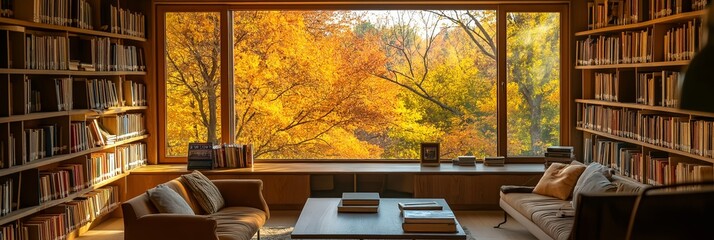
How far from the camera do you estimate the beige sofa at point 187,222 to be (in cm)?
512

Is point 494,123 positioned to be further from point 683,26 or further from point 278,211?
point 683,26

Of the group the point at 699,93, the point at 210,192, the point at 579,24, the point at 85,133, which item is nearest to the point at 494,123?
the point at 579,24

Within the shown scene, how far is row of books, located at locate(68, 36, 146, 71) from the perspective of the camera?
23.3 ft

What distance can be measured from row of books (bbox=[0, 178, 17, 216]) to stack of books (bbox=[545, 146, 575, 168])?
506cm

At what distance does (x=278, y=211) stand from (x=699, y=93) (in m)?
7.02

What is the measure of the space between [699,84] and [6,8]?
213 inches

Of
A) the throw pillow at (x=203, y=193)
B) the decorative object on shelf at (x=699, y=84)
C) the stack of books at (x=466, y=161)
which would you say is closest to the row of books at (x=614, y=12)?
the stack of books at (x=466, y=161)

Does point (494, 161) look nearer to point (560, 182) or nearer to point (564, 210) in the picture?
point (560, 182)

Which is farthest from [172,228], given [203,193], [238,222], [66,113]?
[66,113]

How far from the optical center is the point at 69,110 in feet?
21.7

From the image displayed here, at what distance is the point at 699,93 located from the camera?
1.46 m

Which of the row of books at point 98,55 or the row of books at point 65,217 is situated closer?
the row of books at point 65,217

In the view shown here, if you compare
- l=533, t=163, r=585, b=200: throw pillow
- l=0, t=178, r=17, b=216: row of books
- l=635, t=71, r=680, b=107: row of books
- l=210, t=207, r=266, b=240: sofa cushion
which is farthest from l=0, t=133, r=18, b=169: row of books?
l=635, t=71, r=680, b=107: row of books

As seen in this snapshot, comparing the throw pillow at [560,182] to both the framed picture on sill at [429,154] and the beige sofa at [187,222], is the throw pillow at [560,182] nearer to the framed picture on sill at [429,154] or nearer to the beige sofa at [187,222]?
the framed picture on sill at [429,154]
